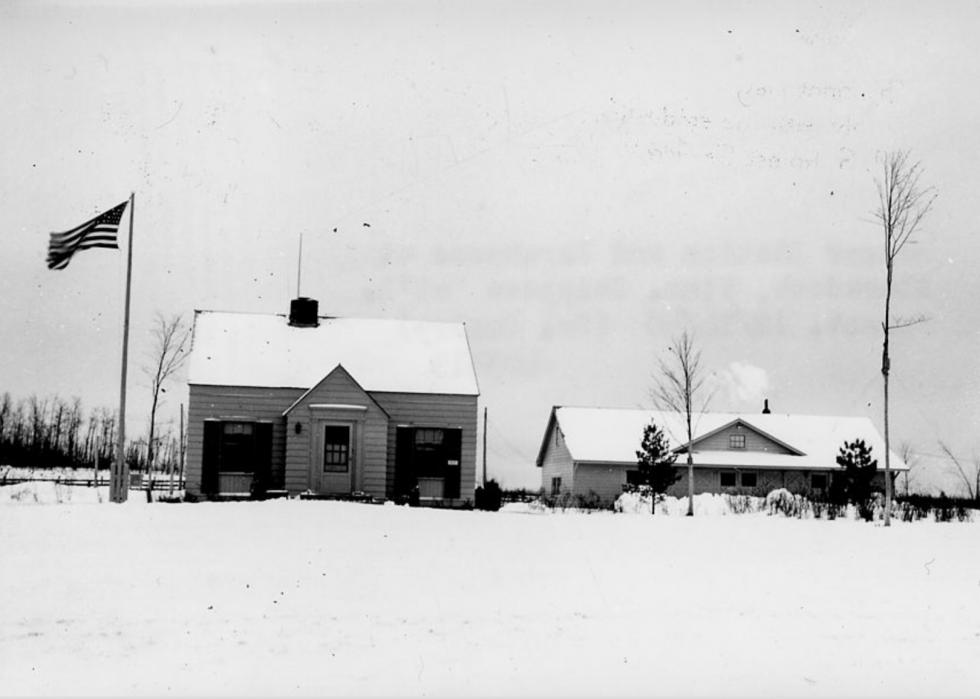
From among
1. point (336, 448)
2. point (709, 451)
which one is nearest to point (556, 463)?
point (709, 451)

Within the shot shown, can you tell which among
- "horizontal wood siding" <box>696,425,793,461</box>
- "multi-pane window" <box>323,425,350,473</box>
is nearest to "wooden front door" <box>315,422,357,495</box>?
"multi-pane window" <box>323,425,350,473</box>

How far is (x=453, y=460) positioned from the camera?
3111 centimetres

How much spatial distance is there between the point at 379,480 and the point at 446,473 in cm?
235

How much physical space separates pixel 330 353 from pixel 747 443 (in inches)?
981

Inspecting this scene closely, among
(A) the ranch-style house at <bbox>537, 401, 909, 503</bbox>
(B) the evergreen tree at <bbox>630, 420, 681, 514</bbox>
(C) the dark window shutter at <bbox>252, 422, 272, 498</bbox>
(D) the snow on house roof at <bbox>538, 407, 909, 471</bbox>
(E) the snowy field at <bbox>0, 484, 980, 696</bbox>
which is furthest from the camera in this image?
(D) the snow on house roof at <bbox>538, 407, 909, 471</bbox>

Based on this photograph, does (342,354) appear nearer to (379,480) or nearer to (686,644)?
(379,480)

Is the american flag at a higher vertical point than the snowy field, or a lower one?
higher

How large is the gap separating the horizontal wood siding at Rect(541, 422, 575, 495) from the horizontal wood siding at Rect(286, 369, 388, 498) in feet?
63.6

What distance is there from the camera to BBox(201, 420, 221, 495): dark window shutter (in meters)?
29.6

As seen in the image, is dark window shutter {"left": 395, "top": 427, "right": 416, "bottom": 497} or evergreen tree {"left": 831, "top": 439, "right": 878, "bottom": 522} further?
evergreen tree {"left": 831, "top": 439, "right": 878, "bottom": 522}

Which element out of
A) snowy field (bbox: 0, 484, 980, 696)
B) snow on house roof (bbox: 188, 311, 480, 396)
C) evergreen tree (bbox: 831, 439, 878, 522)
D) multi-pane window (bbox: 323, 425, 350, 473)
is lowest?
snowy field (bbox: 0, 484, 980, 696)

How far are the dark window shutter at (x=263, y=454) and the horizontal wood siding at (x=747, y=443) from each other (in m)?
24.9

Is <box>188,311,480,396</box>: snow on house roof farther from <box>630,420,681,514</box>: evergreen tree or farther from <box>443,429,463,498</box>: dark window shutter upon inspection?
<box>630,420,681,514</box>: evergreen tree

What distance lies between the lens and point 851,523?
26469mm
